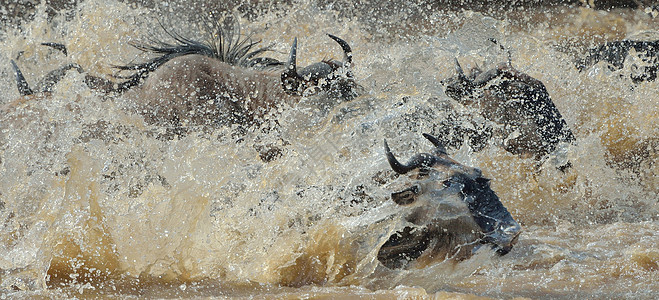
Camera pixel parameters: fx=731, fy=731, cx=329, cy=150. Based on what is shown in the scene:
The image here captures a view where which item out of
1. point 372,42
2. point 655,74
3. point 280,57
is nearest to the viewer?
point 655,74

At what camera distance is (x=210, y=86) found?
469cm

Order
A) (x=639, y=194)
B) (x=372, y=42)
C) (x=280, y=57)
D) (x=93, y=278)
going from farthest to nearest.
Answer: (x=372, y=42) → (x=280, y=57) → (x=639, y=194) → (x=93, y=278)

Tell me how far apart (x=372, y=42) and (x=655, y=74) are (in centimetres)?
320

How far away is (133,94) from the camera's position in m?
4.70

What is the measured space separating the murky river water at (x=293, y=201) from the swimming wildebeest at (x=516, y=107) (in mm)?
105

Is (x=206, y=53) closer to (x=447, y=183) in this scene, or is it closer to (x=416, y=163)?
(x=416, y=163)

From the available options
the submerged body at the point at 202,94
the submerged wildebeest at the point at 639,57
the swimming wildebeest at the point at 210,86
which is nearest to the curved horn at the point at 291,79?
the swimming wildebeest at the point at 210,86

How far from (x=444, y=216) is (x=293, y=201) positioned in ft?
2.91

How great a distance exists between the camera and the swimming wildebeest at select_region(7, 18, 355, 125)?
4.51m

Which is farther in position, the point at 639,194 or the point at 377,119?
the point at 639,194

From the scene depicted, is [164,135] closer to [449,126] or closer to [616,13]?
[449,126]

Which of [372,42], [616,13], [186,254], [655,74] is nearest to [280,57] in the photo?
[372,42]

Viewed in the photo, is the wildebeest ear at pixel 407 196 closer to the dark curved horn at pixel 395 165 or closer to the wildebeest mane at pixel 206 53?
the dark curved horn at pixel 395 165

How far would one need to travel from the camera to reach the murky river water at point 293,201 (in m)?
3.52
